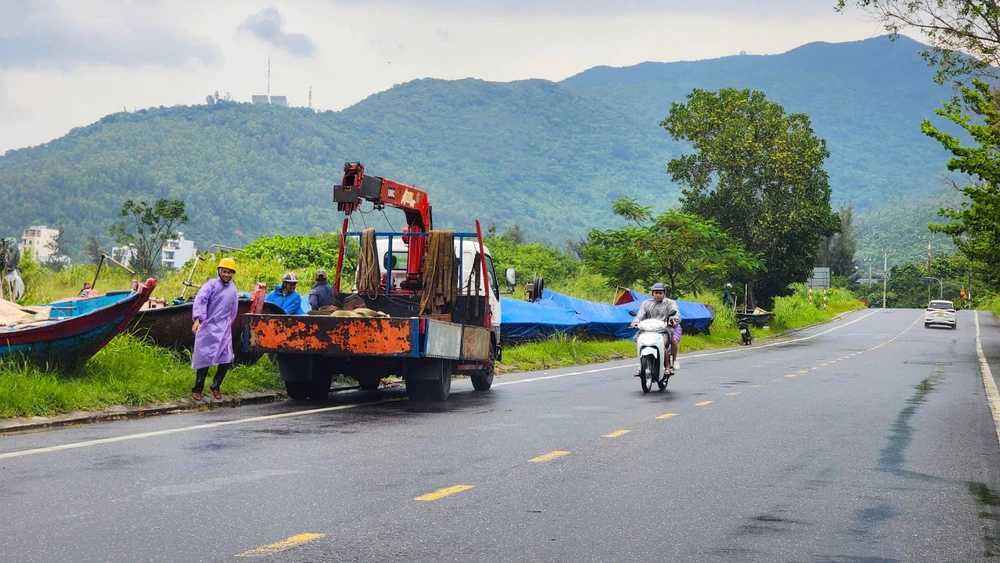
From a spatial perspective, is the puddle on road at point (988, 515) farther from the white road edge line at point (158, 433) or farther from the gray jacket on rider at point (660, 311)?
the gray jacket on rider at point (660, 311)

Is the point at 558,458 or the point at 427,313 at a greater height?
the point at 427,313

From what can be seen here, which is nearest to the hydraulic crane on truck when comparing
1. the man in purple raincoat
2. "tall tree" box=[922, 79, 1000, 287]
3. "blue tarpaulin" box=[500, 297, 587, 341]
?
the man in purple raincoat

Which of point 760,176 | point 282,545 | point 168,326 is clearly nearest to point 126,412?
point 168,326

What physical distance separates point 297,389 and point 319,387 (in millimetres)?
304

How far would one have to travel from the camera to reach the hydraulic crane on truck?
50.7 feet

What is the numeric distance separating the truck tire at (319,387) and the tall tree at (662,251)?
1328 inches

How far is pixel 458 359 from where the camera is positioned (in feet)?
50.5

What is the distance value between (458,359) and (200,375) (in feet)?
11.5

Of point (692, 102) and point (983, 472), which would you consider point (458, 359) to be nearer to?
point (983, 472)

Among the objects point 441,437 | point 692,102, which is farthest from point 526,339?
point 692,102

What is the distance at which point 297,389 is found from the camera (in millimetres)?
14859

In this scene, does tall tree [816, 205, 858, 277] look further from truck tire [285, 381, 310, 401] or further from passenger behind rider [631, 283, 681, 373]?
truck tire [285, 381, 310, 401]

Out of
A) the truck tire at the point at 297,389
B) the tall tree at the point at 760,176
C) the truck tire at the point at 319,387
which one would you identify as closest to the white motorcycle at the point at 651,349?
the truck tire at the point at 319,387

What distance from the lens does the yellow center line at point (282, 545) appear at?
5.69 m
